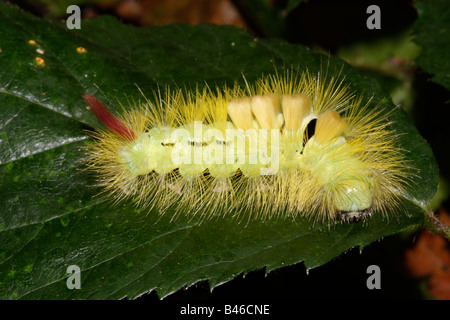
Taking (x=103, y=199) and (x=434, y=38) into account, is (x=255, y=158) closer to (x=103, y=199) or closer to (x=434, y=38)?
(x=103, y=199)

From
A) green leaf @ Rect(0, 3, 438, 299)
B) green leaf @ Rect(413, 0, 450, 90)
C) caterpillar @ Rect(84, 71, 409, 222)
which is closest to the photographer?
green leaf @ Rect(0, 3, 438, 299)

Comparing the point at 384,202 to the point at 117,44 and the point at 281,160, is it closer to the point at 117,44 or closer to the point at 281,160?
the point at 281,160

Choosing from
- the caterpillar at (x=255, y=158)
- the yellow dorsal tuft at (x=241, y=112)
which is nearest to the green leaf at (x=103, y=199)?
the caterpillar at (x=255, y=158)

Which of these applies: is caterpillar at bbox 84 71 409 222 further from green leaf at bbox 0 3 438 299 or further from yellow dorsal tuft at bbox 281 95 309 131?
green leaf at bbox 0 3 438 299

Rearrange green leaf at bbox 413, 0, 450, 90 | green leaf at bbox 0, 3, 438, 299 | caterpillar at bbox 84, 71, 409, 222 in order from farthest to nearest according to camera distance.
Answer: green leaf at bbox 413, 0, 450, 90
caterpillar at bbox 84, 71, 409, 222
green leaf at bbox 0, 3, 438, 299

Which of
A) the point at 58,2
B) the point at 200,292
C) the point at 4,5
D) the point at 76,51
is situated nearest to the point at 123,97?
the point at 76,51

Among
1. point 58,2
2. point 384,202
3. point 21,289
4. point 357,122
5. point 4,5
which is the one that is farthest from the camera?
point 58,2

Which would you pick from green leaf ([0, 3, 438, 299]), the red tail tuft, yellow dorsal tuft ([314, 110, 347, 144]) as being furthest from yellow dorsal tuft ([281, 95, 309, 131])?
the red tail tuft
